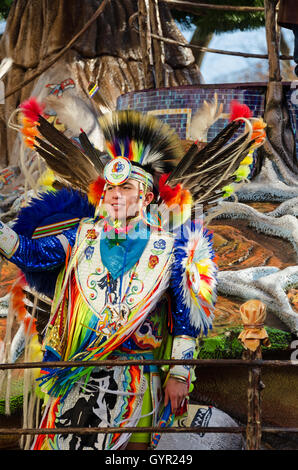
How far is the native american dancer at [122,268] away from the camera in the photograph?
273 centimetres

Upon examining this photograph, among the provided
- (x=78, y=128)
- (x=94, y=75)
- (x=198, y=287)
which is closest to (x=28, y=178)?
(x=78, y=128)

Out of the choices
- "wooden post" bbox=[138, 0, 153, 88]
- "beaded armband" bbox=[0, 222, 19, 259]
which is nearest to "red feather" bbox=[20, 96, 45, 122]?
"beaded armband" bbox=[0, 222, 19, 259]

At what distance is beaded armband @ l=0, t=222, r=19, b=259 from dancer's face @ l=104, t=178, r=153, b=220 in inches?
15.7

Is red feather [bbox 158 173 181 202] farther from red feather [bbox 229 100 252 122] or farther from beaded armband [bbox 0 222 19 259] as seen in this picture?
beaded armband [bbox 0 222 19 259]

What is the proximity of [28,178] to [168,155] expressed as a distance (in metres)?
0.67

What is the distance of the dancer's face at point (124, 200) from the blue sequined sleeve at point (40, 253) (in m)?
0.22

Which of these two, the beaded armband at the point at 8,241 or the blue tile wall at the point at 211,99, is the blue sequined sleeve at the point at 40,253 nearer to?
the beaded armband at the point at 8,241

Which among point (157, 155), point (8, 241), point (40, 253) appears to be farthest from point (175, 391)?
point (157, 155)

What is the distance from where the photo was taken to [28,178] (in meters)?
3.25

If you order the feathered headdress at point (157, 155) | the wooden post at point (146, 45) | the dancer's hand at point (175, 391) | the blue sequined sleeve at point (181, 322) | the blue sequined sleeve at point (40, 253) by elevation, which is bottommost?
the dancer's hand at point (175, 391)

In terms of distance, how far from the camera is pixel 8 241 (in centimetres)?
271

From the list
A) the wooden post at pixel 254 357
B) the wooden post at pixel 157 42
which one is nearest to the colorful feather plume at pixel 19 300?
the wooden post at pixel 254 357

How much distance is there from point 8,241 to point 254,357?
1.05 metres
